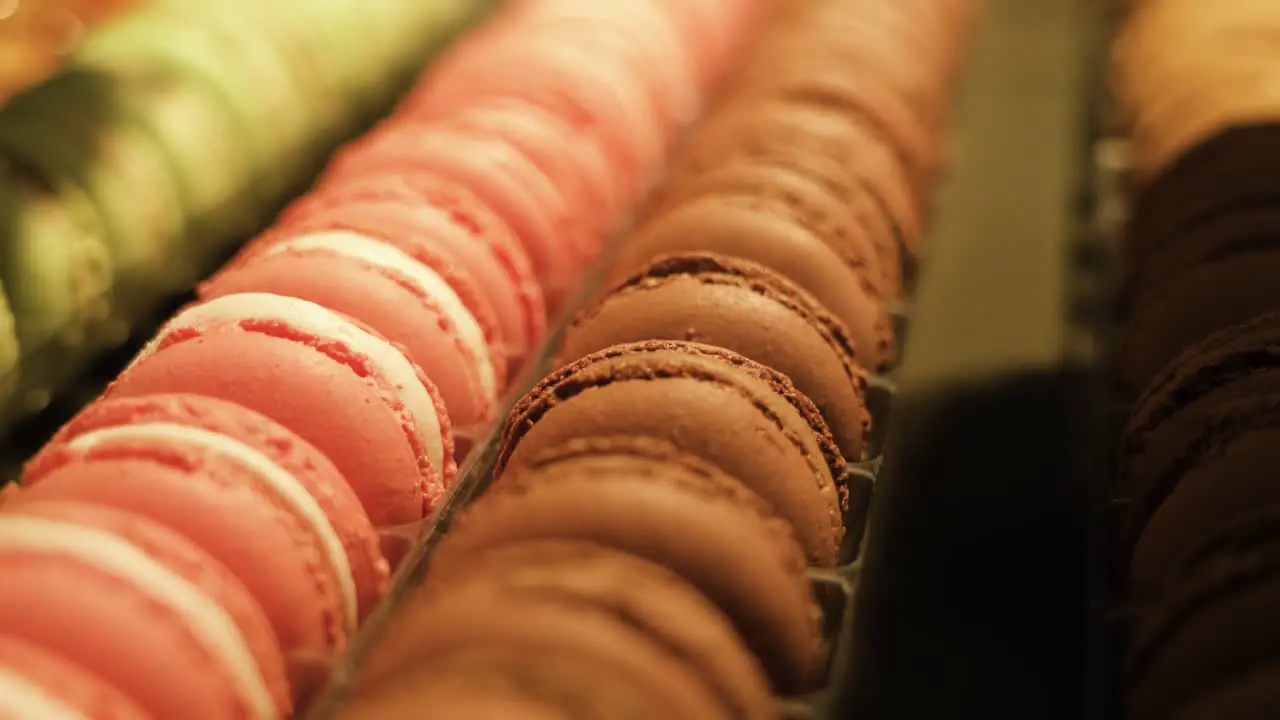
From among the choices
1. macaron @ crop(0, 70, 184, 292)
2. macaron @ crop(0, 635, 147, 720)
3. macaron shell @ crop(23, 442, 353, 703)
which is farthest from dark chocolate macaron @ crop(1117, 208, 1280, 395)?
macaron @ crop(0, 70, 184, 292)

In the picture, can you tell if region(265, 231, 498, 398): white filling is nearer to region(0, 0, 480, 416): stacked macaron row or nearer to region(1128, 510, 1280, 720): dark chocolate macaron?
region(0, 0, 480, 416): stacked macaron row

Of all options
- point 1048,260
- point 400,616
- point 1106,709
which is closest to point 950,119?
point 1048,260

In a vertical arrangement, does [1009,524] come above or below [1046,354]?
below

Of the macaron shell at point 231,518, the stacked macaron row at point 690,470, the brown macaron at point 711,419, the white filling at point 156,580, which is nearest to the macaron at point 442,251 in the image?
the stacked macaron row at point 690,470

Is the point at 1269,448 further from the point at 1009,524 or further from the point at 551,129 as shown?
the point at 551,129

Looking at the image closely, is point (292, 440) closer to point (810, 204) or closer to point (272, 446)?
point (272, 446)

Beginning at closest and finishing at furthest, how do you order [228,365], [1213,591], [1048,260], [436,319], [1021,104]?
[1213,591] → [228,365] → [436,319] → [1048,260] → [1021,104]

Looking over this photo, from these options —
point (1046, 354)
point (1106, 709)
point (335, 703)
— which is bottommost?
point (335, 703)

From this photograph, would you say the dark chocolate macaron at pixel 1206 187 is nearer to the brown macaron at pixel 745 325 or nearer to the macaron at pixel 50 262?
the brown macaron at pixel 745 325
